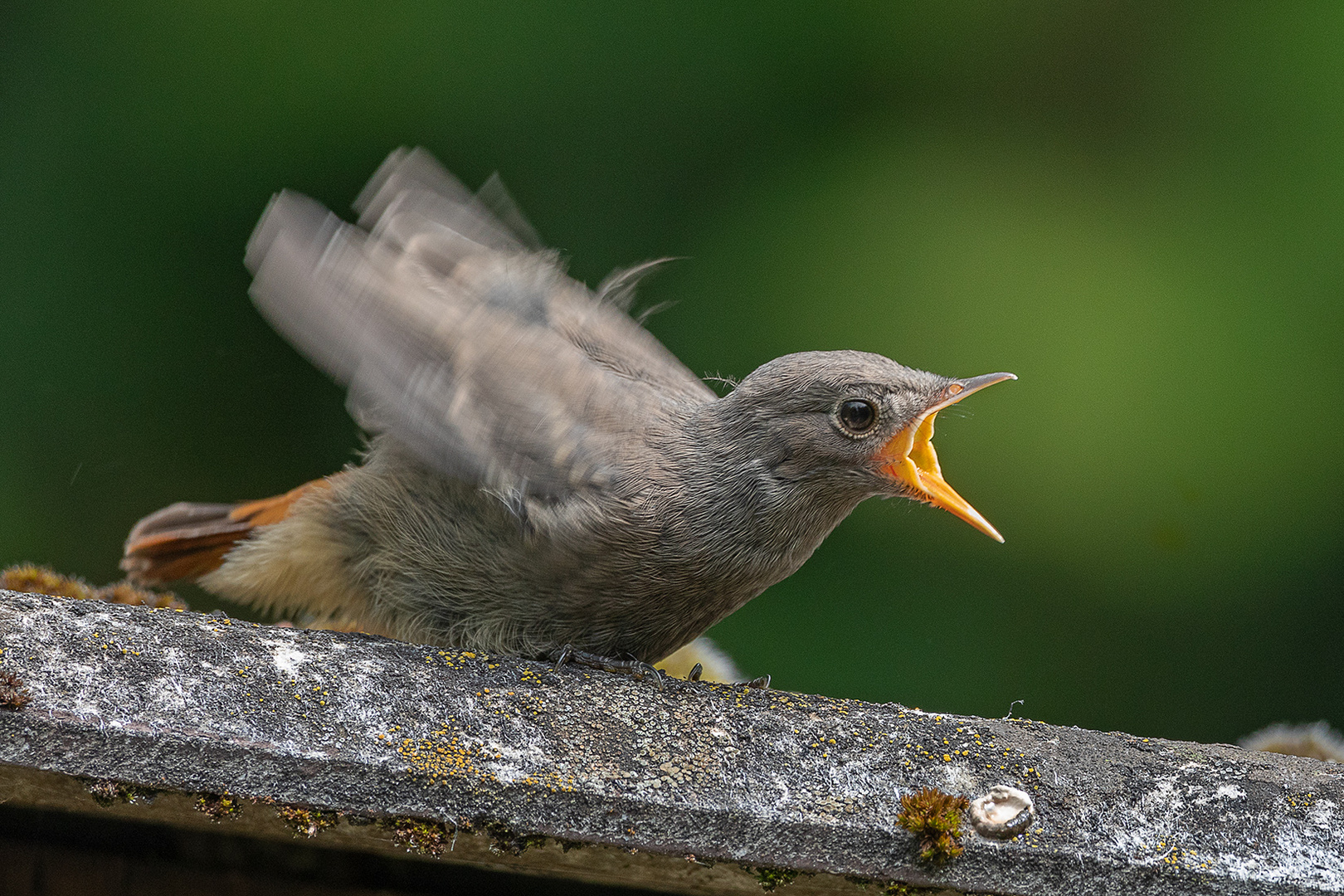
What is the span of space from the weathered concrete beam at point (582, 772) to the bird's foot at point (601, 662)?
1.16 ft

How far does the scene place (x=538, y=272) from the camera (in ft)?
10.2

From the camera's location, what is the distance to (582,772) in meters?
1.81

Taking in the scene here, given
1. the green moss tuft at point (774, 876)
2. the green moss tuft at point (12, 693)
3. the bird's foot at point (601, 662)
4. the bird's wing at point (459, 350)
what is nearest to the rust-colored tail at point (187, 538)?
the bird's wing at point (459, 350)

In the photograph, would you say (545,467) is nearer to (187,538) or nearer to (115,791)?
(115,791)

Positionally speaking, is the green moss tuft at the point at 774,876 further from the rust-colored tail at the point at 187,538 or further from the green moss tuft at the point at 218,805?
the rust-colored tail at the point at 187,538

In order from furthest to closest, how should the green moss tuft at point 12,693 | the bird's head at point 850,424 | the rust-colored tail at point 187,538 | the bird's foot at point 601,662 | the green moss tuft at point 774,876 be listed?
the rust-colored tail at point 187,538
the bird's head at point 850,424
the bird's foot at point 601,662
the green moss tuft at point 774,876
the green moss tuft at point 12,693

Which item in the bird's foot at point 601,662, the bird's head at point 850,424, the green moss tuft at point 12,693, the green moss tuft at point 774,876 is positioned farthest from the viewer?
the bird's head at point 850,424

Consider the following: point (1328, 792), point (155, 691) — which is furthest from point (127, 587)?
point (1328, 792)

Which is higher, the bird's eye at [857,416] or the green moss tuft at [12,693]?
the bird's eye at [857,416]

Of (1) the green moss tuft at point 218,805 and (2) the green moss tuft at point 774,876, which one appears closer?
(1) the green moss tuft at point 218,805

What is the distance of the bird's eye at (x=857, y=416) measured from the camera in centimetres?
255

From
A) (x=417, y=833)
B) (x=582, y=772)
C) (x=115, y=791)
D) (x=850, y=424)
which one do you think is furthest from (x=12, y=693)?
(x=850, y=424)

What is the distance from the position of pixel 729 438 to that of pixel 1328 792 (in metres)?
1.13

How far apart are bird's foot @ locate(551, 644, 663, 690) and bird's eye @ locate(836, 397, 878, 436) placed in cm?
55
